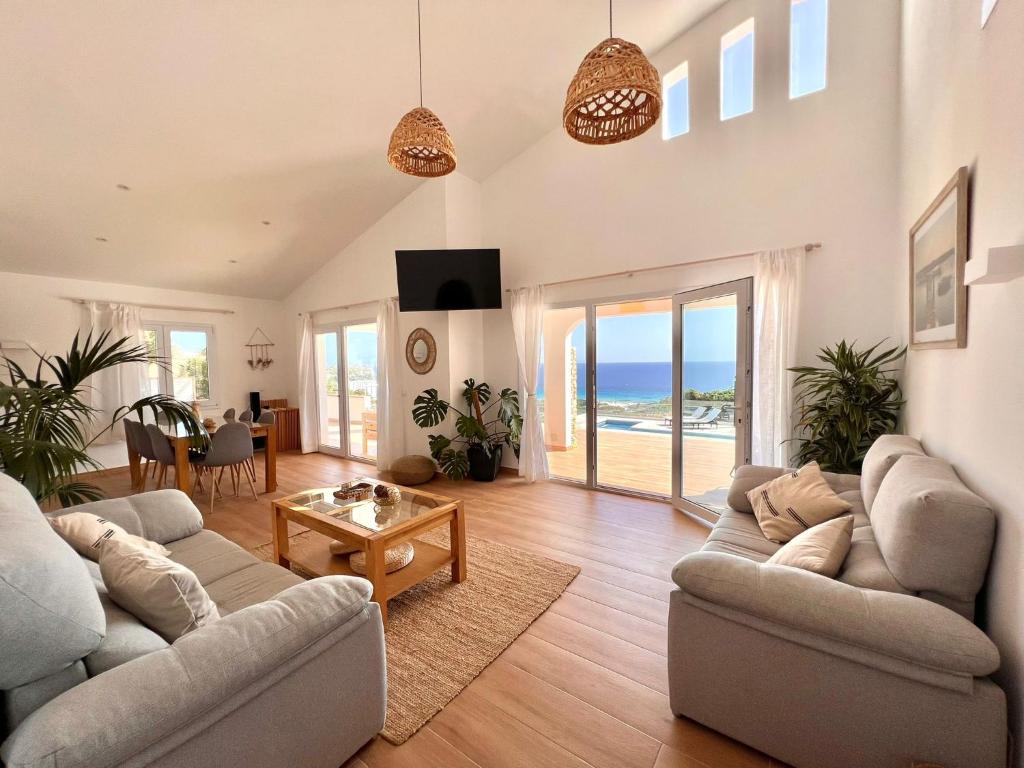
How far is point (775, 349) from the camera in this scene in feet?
10.7

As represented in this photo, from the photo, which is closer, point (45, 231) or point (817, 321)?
point (817, 321)

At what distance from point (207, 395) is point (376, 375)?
9.34 feet

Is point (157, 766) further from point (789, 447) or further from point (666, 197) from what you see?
point (666, 197)

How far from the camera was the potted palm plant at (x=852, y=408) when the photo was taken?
8.87 feet

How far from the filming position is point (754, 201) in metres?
3.40

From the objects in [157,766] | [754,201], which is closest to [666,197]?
[754,201]

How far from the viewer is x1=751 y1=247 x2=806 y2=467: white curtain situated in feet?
10.5

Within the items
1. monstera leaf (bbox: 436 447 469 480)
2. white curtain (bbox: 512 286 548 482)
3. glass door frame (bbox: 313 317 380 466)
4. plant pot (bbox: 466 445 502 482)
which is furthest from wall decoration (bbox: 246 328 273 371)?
white curtain (bbox: 512 286 548 482)

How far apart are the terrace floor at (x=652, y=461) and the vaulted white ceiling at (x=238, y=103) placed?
3451mm

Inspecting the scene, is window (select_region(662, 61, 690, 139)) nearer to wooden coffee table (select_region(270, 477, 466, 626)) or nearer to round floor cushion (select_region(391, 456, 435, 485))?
wooden coffee table (select_region(270, 477, 466, 626))

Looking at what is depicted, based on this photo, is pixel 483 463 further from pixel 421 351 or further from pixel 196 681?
pixel 196 681

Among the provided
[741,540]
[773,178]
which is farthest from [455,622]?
[773,178]

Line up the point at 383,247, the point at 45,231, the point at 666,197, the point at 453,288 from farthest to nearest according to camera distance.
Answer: the point at 383,247
the point at 453,288
the point at 45,231
the point at 666,197

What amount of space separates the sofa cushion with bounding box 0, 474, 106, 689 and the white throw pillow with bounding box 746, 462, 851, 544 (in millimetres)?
2593
